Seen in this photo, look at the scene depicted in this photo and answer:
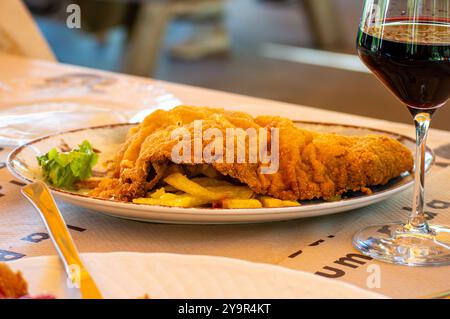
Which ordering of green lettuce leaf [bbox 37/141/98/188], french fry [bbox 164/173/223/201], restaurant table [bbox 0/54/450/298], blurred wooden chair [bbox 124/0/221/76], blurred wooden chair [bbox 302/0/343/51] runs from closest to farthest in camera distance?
restaurant table [bbox 0/54/450/298] < french fry [bbox 164/173/223/201] < green lettuce leaf [bbox 37/141/98/188] < blurred wooden chair [bbox 124/0/221/76] < blurred wooden chair [bbox 302/0/343/51]

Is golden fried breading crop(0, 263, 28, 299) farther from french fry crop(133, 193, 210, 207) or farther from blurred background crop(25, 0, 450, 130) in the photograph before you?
blurred background crop(25, 0, 450, 130)

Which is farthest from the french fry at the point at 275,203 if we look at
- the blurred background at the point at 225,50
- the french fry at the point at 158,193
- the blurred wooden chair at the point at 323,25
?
the blurred wooden chair at the point at 323,25

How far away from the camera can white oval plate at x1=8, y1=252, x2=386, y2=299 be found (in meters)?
0.66

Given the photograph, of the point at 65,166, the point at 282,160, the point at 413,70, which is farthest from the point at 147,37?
the point at 413,70

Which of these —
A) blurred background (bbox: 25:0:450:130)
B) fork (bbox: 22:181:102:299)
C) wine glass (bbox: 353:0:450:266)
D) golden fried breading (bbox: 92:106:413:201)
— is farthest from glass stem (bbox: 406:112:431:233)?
blurred background (bbox: 25:0:450:130)

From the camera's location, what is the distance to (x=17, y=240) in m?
0.90

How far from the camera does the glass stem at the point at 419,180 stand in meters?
0.86

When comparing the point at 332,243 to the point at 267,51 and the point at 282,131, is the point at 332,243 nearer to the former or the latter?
the point at 282,131

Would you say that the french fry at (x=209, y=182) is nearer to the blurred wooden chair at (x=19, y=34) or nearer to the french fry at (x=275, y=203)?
the french fry at (x=275, y=203)

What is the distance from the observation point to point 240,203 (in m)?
0.90

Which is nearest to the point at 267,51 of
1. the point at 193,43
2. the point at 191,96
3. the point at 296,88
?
the point at 193,43

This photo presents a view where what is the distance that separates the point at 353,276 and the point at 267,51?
5.96 m

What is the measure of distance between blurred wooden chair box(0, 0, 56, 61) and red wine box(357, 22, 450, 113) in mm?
1445

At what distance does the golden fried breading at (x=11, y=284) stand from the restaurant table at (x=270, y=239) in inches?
6.7
